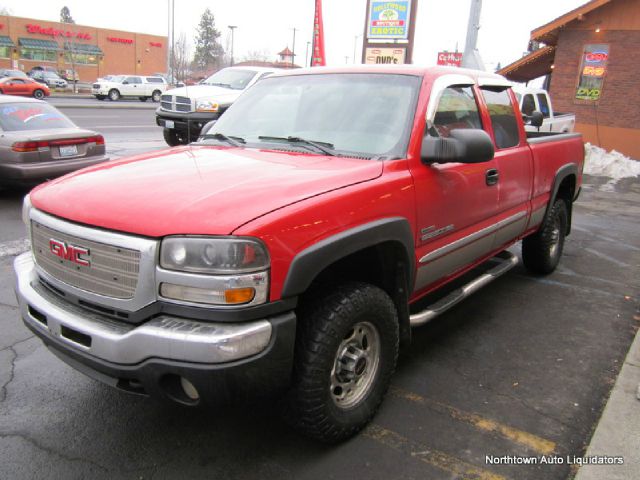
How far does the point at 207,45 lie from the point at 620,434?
102m

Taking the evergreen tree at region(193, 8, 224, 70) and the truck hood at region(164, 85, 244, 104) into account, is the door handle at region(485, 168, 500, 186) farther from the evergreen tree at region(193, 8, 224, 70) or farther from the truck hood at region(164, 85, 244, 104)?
the evergreen tree at region(193, 8, 224, 70)

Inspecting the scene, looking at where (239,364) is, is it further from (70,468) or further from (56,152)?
(56,152)

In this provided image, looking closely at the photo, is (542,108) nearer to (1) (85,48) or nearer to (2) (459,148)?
(2) (459,148)

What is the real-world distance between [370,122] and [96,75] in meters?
69.2

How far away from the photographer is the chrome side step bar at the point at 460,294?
3410 millimetres

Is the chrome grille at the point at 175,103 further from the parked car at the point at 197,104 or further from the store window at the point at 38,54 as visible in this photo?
the store window at the point at 38,54

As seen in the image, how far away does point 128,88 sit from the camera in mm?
39500

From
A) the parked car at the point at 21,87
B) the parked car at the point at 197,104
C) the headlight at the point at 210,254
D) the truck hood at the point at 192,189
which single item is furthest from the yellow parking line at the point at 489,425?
the parked car at the point at 21,87

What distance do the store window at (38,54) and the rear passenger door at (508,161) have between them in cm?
6633

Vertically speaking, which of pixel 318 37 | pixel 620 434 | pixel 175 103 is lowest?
pixel 620 434

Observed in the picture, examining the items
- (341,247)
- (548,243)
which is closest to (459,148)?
(341,247)

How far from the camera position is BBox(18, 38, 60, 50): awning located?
193 feet

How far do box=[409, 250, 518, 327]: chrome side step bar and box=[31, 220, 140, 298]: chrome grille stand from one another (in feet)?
5.57

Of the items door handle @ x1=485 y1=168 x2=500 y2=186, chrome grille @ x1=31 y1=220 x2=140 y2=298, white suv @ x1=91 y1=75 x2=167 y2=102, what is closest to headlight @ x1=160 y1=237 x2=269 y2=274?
chrome grille @ x1=31 y1=220 x2=140 y2=298
